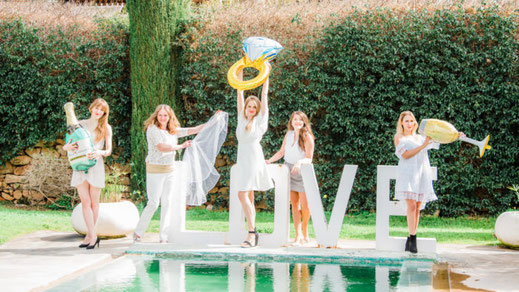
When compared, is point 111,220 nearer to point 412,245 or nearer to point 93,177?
point 93,177

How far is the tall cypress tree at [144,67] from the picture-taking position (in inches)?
431

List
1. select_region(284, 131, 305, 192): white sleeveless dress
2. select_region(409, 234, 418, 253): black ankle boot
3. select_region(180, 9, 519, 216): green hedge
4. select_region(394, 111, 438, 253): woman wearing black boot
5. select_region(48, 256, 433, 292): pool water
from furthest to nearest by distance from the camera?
1. select_region(180, 9, 519, 216): green hedge
2. select_region(284, 131, 305, 192): white sleeveless dress
3. select_region(409, 234, 418, 253): black ankle boot
4. select_region(394, 111, 438, 253): woman wearing black boot
5. select_region(48, 256, 433, 292): pool water

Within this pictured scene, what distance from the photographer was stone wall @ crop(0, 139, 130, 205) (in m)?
11.5

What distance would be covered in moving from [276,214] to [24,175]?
23.0 ft

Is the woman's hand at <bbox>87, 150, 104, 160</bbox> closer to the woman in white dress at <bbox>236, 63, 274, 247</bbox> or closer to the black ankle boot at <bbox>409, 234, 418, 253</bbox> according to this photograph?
the woman in white dress at <bbox>236, 63, 274, 247</bbox>

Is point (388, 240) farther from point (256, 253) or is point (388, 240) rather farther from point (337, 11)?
point (337, 11)

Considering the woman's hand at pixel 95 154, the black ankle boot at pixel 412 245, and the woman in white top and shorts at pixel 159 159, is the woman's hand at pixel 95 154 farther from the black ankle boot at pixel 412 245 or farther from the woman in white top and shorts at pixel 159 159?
the black ankle boot at pixel 412 245

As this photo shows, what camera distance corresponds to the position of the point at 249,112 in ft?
22.2

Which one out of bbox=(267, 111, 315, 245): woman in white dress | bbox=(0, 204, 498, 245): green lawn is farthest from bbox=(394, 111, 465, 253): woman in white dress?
bbox=(0, 204, 498, 245): green lawn

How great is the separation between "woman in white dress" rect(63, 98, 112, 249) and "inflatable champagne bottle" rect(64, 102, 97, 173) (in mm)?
55

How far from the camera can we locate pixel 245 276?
5352mm

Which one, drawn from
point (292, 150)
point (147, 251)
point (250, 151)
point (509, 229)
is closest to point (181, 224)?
point (147, 251)

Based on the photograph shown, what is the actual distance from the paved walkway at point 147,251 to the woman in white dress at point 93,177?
34 centimetres

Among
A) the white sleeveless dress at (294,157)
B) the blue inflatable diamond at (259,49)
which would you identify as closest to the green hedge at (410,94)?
the white sleeveless dress at (294,157)
